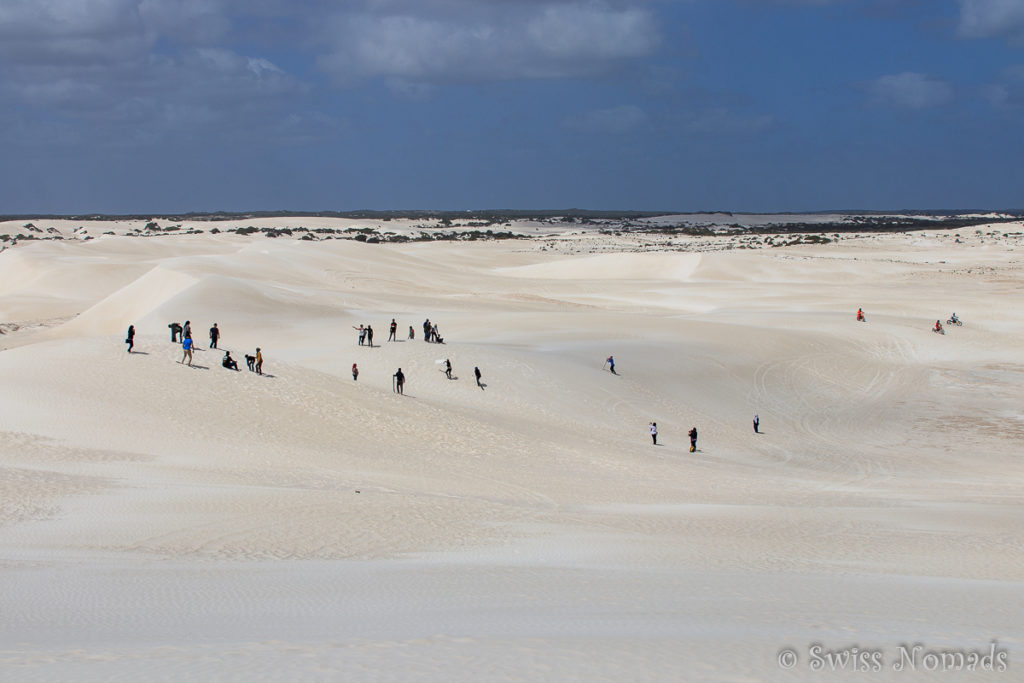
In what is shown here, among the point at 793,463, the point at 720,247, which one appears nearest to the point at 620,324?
the point at 793,463

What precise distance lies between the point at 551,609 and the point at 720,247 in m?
97.2

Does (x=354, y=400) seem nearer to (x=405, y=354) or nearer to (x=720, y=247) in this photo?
(x=405, y=354)

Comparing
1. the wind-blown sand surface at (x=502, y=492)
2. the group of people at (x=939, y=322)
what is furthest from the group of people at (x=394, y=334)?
the group of people at (x=939, y=322)

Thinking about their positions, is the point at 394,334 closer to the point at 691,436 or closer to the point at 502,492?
the point at 691,436

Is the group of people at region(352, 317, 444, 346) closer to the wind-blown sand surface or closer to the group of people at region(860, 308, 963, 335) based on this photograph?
the wind-blown sand surface

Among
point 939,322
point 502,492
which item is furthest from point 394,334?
point 939,322

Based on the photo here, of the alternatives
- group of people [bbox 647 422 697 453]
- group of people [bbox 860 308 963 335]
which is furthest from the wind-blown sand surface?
group of people [bbox 860 308 963 335]

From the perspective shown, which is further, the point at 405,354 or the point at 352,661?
the point at 405,354

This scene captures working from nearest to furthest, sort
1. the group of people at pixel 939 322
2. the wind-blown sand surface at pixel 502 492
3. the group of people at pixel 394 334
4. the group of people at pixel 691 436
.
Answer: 1. the wind-blown sand surface at pixel 502 492
2. the group of people at pixel 691 436
3. the group of people at pixel 394 334
4. the group of people at pixel 939 322

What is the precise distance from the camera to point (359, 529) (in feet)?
44.9

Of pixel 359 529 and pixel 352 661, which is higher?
pixel 352 661

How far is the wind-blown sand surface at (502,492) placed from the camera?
817cm

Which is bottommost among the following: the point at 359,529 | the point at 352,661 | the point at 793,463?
the point at 793,463

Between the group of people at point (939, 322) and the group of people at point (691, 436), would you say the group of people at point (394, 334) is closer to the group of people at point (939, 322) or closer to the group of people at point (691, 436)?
the group of people at point (691, 436)
